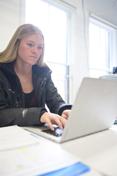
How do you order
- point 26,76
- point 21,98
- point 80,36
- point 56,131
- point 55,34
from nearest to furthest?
1. point 56,131
2. point 21,98
3. point 26,76
4. point 55,34
5. point 80,36

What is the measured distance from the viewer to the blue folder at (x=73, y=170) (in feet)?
1.34

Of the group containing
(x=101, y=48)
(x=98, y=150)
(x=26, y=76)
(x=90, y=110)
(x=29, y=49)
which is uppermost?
(x=101, y=48)

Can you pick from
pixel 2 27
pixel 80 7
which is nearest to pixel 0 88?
pixel 2 27

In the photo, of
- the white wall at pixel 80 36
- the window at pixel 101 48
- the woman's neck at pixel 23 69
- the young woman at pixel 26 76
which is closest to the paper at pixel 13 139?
the young woman at pixel 26 76

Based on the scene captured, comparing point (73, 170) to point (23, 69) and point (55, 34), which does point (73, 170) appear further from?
point (55, 34)

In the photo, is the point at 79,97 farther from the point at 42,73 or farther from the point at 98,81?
the point at 42,73

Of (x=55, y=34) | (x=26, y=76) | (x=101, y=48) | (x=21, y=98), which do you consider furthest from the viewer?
(x=101, y=48)

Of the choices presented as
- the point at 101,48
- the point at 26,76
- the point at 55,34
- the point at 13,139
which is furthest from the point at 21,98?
the point at 101,48

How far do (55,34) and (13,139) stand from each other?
205 centimetres

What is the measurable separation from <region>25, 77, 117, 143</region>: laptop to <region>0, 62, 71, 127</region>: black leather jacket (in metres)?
0.11

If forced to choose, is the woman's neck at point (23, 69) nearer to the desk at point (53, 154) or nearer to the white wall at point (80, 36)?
the desk at point (53, 154)

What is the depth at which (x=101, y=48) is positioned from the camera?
11.1ft

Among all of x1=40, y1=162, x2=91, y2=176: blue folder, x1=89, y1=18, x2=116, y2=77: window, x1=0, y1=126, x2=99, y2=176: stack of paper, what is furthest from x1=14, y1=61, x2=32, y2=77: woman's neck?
x1=89, y1=18, x2=116, y2=77: window

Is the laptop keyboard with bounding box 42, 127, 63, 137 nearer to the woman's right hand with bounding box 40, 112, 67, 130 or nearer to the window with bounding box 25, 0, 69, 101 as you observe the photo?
the woman's right hand with bounding box 40, 112, 67, 130
